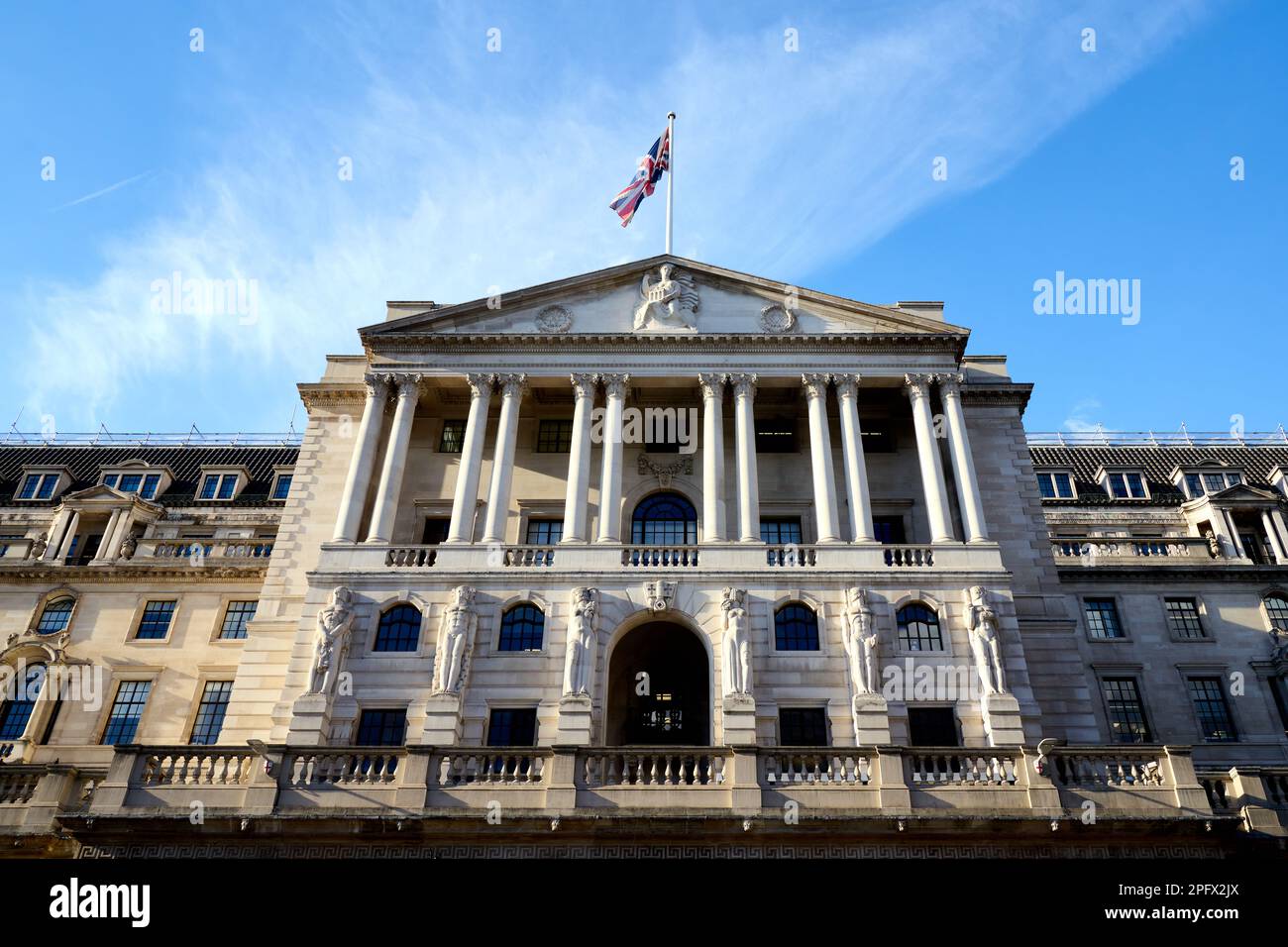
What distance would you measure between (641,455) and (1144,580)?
2579cm

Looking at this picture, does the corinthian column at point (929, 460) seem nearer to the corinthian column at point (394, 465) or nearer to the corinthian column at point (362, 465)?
the corinthian column at point (394, 465)

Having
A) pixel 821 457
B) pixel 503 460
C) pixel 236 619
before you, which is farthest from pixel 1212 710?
pixel 236 619

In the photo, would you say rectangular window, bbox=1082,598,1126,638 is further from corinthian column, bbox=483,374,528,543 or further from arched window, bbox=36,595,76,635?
arched window, bbox=36,595,76,635

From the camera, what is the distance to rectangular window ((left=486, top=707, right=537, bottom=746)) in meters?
27.8

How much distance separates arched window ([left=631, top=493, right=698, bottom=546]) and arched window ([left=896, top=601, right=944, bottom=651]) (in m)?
8.71

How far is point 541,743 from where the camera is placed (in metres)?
27.4

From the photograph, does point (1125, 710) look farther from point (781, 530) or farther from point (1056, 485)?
point (781, 530)

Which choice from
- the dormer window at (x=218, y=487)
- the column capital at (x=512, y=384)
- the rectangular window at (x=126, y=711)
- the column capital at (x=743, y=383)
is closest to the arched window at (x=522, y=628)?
the column capital at (x=512, y=384)

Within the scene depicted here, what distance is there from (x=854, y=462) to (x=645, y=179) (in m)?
15.7

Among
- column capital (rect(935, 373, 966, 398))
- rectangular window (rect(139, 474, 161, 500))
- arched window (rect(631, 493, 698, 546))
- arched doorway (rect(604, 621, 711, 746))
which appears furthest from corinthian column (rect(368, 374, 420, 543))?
rectangular window (rect(139, 474, 161, 500))

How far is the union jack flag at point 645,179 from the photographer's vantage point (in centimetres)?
3781

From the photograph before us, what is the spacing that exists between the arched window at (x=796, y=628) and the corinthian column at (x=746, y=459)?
2.88 metres

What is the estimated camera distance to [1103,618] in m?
41.8
